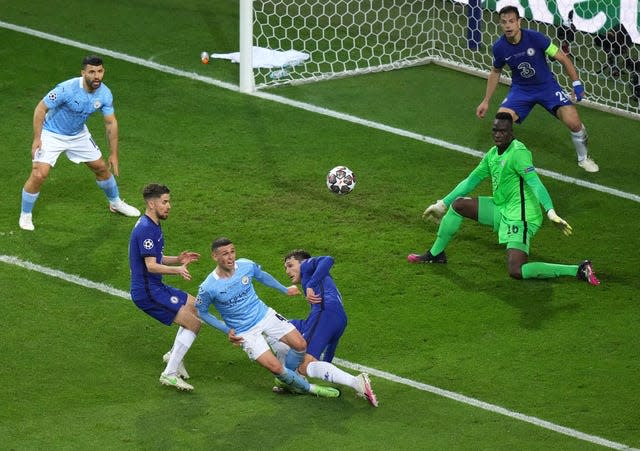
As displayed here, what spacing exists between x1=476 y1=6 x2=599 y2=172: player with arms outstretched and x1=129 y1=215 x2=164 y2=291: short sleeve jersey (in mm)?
5228

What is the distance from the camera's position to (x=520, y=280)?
12.8 meters

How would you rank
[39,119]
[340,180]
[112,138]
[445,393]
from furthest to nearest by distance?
[340,180] → [112,138] → [39,119] → [445,393]

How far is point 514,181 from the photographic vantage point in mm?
12758

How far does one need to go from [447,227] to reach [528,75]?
3.01 m

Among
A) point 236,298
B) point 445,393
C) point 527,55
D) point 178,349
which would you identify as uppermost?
point 527,55

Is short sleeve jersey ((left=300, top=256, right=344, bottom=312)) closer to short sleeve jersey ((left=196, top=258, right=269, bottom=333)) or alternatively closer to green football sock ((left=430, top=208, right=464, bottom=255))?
short sleeve jersey ((left=196, top=258, right=269, bottom=333))

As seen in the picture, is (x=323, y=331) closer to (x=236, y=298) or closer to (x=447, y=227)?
(x=236, y=298)

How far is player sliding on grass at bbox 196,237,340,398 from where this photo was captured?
10.4 metres

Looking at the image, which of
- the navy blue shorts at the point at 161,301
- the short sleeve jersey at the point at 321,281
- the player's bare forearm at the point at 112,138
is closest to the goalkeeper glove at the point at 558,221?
the short sleeve jersey at the point at 321,281

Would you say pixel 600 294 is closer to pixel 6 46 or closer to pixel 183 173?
pixel 183 173

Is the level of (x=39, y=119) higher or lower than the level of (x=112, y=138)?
higher

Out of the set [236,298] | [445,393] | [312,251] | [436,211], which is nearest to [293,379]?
[236,298]

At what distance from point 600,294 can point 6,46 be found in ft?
32.0

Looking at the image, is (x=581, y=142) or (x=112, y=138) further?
(x=581, y=142)
